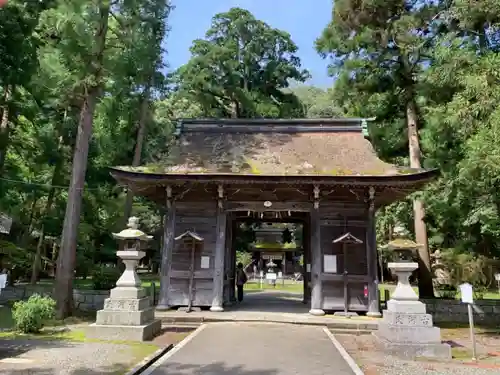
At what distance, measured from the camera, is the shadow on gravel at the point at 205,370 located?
6.37 meters

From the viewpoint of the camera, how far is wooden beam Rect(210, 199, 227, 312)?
12861 millimetres

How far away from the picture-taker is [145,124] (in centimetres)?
2175

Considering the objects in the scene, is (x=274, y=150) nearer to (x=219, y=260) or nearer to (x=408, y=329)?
(x=219, y=260)

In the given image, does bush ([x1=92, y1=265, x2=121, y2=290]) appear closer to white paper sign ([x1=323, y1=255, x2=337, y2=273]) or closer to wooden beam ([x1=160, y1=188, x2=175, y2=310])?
wooden beam ([x1=160, y1=188, x2=175, y2=310])

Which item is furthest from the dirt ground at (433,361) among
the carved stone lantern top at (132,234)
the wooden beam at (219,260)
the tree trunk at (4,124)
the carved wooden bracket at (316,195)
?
the tree trunk at (4,124)

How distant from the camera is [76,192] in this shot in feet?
44.0

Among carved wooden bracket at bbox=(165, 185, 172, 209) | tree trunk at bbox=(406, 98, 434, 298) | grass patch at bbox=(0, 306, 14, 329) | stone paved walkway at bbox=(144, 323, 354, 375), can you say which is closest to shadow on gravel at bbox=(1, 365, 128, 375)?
stone paved walkway at bbox=(144, 323, 354, 375)

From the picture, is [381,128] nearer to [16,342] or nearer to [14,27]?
[14,27]

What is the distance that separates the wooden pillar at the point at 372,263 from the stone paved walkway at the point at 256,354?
2.69 meters

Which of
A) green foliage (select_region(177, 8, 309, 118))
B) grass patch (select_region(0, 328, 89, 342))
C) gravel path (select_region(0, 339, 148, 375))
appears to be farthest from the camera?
green foliage (select_region(177, 8, 309, 118))

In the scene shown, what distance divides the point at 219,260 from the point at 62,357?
6.30 m

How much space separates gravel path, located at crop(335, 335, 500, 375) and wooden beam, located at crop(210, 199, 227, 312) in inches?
192

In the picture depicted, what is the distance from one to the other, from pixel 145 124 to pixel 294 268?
25126mm

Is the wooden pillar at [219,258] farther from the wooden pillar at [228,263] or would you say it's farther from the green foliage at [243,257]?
the green foliage at [243,257]
